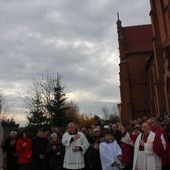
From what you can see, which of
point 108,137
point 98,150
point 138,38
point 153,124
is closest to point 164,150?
point 153,124

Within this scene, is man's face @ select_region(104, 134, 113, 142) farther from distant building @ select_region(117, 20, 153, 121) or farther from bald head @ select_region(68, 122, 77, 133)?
distant building @ select_region(117, 20, 153, 121)

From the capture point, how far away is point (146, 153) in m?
8.18

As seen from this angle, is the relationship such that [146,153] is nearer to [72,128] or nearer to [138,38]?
[72,128]

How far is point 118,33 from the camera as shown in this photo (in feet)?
163

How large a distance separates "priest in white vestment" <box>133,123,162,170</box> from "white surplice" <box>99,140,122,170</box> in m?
1.25

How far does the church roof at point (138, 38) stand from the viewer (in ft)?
157

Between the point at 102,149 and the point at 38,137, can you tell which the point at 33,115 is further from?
the point at 102,149

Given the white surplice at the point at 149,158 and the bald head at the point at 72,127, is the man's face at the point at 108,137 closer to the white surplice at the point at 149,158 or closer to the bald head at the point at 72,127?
the bald head at the point at 72,127

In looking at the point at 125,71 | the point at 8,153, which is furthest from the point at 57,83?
the point at 8,153

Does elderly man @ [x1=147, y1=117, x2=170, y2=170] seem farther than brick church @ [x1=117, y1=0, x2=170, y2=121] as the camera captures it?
No

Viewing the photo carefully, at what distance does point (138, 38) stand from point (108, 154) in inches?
1669

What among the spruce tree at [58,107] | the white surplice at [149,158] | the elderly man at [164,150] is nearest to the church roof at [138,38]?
the spruce tree at [58,107]

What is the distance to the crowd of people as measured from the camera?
8102 mm

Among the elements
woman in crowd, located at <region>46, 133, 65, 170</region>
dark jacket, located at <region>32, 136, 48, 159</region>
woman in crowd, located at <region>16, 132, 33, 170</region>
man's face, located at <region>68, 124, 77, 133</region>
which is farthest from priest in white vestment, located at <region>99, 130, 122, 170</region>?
woman in crowd, located at <region>16, 132, 33, 170</region>
